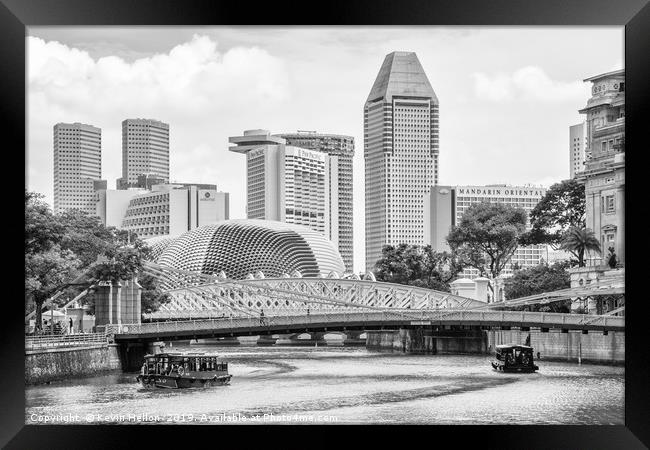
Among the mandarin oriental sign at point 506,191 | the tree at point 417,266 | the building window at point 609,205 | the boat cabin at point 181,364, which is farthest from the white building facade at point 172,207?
the building window at point 609,205

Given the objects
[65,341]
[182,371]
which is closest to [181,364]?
[182,371]

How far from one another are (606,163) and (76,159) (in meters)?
12.7

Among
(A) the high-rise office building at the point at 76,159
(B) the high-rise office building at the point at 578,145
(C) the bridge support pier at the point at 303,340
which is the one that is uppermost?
(B) the high-rise office building at the point at 578,145

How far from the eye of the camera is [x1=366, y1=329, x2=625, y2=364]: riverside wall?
1182 inches

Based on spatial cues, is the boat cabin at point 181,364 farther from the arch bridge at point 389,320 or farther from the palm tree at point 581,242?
the palm tree at point 581,242

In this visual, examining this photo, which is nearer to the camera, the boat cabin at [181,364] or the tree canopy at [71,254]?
the boat cabin at [181,364]

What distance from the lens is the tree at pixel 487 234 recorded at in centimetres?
4034

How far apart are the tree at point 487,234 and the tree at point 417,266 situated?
96.1 inches

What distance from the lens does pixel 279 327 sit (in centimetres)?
3016

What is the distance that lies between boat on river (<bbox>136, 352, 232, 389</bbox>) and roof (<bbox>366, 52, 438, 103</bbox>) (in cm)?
666

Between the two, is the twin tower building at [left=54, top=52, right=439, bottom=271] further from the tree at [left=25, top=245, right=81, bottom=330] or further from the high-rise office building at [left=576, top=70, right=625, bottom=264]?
the high-rise office building at [left=576, top=70, right=625, bottom=264]

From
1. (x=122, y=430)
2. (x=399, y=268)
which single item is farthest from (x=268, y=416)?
(x=399, y=268)

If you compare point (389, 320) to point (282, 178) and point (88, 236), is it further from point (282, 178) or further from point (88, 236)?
point (88, 236)

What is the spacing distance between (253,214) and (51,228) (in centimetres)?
906
